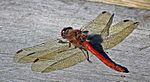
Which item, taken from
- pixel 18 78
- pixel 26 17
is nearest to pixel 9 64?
pixel 18 78

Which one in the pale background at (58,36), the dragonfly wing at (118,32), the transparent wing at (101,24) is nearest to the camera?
the pale background at (58,36)

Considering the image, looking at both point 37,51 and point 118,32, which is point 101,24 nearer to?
point 118,32

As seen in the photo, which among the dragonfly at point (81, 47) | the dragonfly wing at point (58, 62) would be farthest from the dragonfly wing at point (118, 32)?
the dragonfly wing at point (58, 62)

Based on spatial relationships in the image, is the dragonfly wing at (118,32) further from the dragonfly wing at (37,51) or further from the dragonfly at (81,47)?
the dragonfly wing at (37,51)

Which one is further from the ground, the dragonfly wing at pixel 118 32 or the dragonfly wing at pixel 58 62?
the dragonfly wing at pixel 118 32

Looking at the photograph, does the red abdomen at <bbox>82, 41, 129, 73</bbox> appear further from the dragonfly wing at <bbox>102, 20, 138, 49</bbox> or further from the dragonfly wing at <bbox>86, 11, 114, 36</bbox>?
the dragonfly wing at <bbox>86, 11, 114, 36</bbox>

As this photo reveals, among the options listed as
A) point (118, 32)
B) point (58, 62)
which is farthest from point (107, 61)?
point (118, 32)

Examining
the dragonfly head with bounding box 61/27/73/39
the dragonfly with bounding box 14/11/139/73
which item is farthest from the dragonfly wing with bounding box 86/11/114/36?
the dragonfly head with bounding box 61/27/73/39

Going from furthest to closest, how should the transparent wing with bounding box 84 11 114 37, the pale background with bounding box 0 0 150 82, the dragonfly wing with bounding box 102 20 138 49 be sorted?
the transparent wing with bounding box 84 11 114 37 → the dragonfly wing with bounding box 102 20 138 49 → the pale background with bounding box 0 0 150 82
